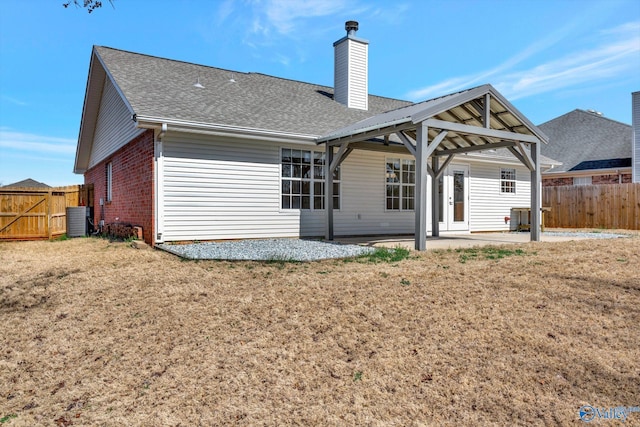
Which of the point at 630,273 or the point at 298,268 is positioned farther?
the point at 298,268

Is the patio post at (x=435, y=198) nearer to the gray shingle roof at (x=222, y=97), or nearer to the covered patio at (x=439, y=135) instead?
the covered patio at (x=439, y=135)

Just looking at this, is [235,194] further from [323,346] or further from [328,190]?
[323,346]

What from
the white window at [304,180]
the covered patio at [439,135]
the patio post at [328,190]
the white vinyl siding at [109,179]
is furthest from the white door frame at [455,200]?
the white vinyl siding at [109,179]

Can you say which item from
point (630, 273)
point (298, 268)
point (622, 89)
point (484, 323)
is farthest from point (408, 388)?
point (622, 89)

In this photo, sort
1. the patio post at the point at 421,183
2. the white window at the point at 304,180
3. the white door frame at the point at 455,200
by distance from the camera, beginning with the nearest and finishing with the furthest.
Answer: the patio post at the point at 421,183
the white window at the point at 304,180
the white door frame at the point at 455,200

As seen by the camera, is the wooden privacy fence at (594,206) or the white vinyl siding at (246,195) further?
the wooden privacy fence at (594,206)

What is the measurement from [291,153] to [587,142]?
69.2ft

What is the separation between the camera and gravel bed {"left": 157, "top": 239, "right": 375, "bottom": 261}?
25.0ft

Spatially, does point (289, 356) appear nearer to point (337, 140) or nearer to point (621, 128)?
point (337, 140)

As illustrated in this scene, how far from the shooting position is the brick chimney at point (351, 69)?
47.8 ft

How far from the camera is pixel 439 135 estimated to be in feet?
27.9

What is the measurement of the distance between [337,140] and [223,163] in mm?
2953

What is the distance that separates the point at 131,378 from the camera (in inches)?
135

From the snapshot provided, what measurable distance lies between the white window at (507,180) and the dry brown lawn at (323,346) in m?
9.38
